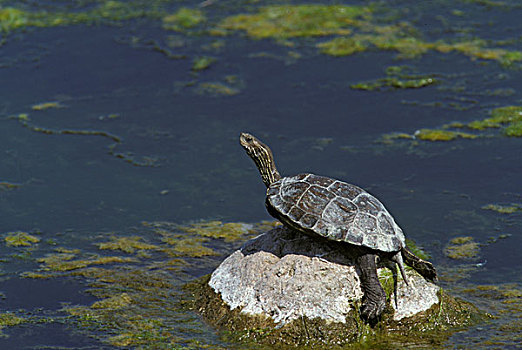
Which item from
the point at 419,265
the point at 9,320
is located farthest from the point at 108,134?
the point at 419,265

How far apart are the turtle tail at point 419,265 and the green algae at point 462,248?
1.79 m

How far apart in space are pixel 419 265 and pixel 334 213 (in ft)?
2.87

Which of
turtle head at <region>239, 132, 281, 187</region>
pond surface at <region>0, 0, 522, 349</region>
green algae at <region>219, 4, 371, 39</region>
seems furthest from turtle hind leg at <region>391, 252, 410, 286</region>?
green algae at <region>219, 4, 371, 39</region>

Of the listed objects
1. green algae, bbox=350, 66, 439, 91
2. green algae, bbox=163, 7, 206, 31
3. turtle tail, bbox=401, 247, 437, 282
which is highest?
turtle tail, bbox=401, 247, 437, 282

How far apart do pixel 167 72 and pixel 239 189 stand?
13.6 feet

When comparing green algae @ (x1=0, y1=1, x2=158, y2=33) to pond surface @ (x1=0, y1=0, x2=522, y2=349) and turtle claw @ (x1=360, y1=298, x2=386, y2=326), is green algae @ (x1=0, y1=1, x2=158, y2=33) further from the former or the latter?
turtle claw @ (x1=360, y1=298, x2=386, y2=326)

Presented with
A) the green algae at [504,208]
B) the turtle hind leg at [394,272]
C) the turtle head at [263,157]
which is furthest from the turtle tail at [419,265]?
the green algae at [504,208]

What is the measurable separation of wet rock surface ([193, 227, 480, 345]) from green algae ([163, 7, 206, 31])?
9.28m

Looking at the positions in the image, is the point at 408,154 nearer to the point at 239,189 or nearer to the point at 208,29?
the point at 239,189

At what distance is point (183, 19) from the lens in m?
15.4

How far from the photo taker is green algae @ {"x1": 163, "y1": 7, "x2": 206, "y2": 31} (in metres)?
15.1

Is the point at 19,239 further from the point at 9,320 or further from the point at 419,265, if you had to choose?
the point at 419,265

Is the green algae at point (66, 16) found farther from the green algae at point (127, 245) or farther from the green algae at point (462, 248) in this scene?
the green algae at point (462, 248)

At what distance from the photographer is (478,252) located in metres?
8.09
